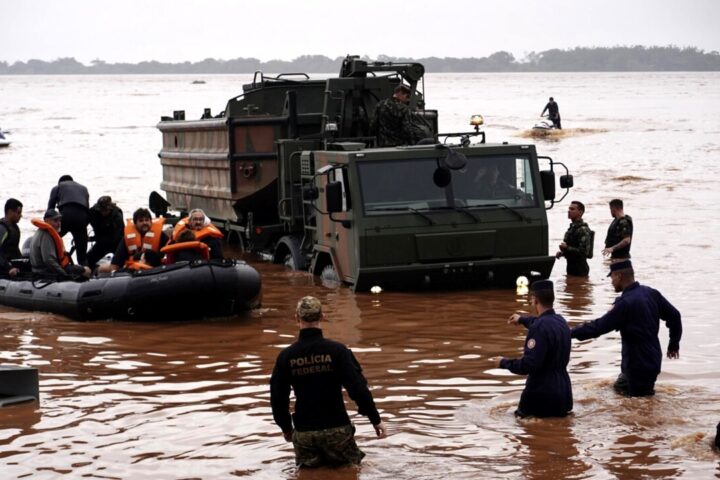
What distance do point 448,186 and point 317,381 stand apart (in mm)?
7721

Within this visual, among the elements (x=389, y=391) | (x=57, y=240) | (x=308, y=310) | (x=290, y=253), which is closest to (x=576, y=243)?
(x=290, y=253)

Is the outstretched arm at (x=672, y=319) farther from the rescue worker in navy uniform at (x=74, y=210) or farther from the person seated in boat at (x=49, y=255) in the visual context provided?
the rescue worker in navy uniform at (x=74, y=210)

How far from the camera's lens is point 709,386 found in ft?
34.0

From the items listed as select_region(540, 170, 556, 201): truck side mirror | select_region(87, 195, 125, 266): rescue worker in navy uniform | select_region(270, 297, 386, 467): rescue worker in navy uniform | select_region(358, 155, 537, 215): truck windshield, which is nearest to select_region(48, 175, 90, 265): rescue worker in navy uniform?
select_region(87, 195, 125, 266): rescue worker in navy uniform

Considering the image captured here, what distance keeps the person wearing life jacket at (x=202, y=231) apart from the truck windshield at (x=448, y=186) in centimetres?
181

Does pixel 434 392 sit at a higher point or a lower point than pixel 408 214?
lower

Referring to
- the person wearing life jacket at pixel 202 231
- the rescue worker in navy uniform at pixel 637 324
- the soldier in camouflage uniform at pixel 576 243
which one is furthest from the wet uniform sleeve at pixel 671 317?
the soldier in camouflage uniform at pixel 576 243

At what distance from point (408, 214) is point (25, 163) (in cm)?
3232

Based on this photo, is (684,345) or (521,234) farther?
(521,234)

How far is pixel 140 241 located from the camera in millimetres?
14469

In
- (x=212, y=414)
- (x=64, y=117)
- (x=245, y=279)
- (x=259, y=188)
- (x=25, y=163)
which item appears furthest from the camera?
(x=64, y=117)

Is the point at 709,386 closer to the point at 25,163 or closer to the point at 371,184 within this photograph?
the point at 371,184

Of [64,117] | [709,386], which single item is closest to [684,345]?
[709,386]

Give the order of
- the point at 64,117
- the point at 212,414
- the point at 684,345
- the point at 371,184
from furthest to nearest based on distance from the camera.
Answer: the point at 64,117 < the point at 371,184 < the point at 684,345 < the point at 212,414
